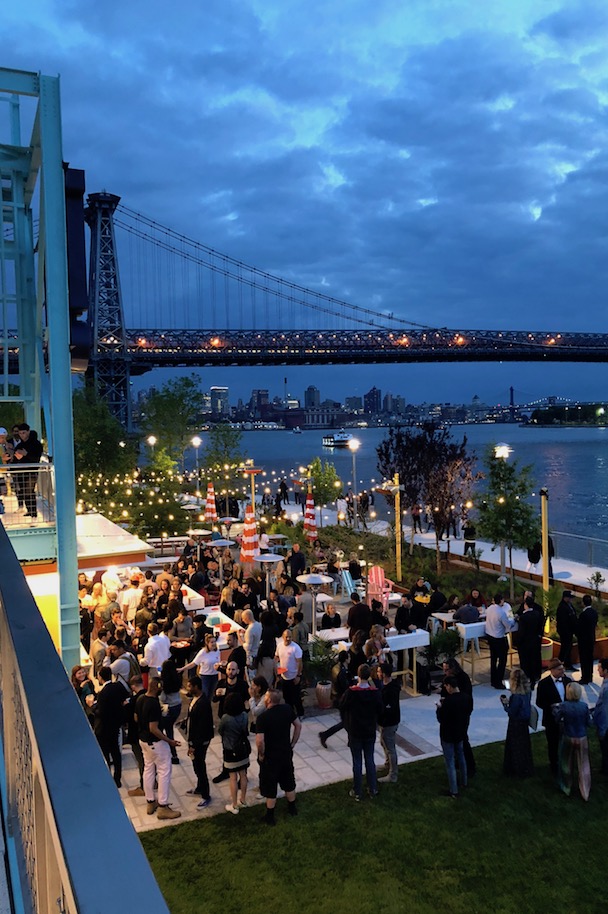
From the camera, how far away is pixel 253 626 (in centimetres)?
1057

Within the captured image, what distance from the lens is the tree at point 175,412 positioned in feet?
156

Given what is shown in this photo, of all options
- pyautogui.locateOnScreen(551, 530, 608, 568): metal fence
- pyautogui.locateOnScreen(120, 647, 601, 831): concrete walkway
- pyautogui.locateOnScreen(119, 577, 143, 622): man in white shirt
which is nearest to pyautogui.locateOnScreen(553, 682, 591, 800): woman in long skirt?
pyautogui.locateOnScreen(120, 647, 601, 831): concrete walkway

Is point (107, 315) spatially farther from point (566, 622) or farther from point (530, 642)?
point (530, 642)

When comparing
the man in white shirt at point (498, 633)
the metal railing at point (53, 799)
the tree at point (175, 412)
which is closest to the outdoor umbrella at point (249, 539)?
the man in white shirt at point (498, 633)

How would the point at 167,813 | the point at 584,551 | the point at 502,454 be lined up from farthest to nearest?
1. the point at 584,551
2. the point at 502,454
3. the point at 167,813

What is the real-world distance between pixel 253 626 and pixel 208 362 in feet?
203

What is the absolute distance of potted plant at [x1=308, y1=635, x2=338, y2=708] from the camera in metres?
10.5

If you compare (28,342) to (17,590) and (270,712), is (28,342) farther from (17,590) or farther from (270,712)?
(17,590)

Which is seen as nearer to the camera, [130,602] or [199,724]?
[199,724]

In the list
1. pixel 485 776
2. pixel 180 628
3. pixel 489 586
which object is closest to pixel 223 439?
pixel 489 586

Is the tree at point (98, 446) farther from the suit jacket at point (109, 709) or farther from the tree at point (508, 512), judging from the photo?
the suit jacket at point (109, 709)

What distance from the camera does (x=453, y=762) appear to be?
25.4ft

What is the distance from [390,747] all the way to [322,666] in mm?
3217

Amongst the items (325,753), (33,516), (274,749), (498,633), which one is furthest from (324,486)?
(274,749)
